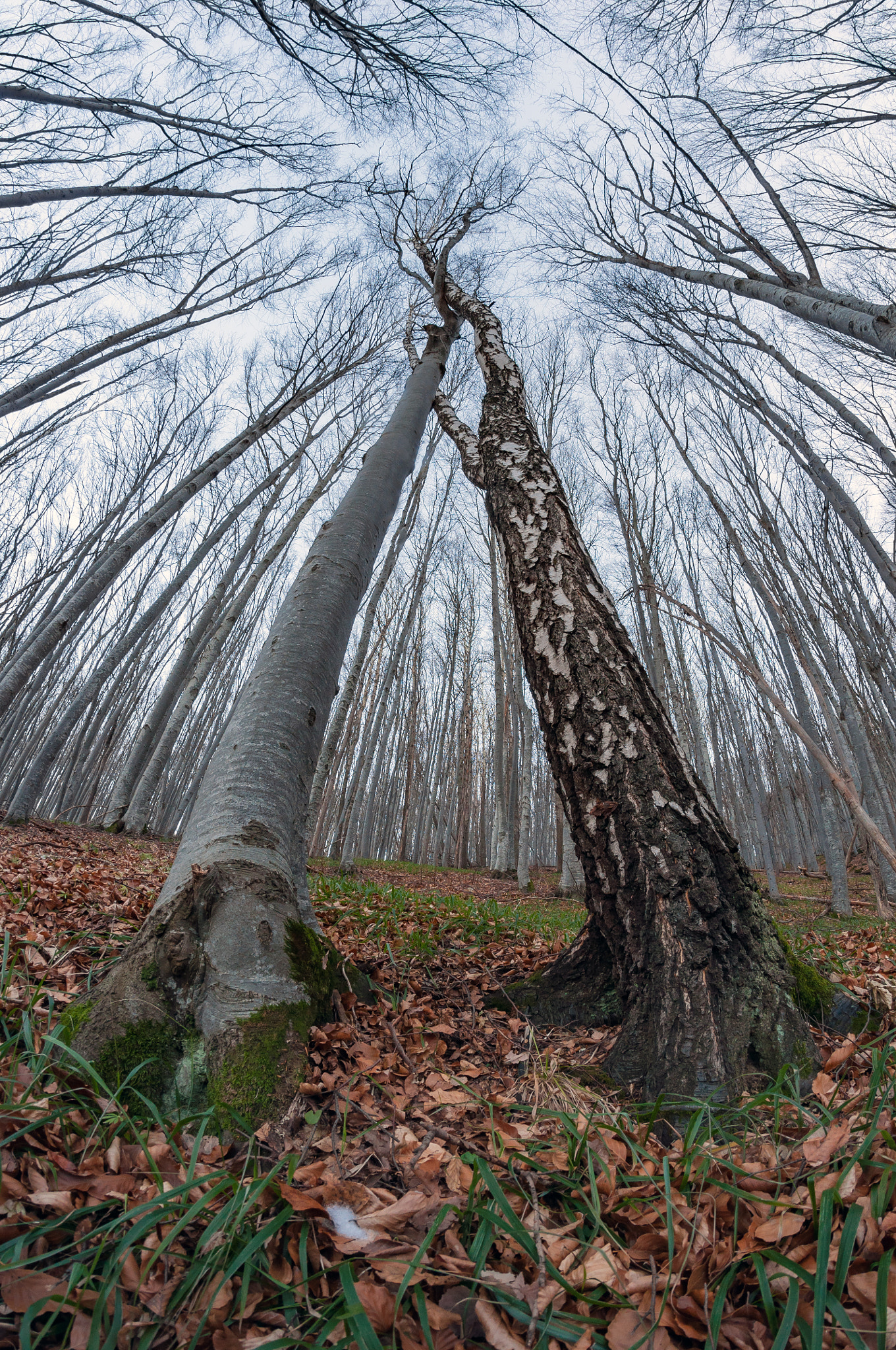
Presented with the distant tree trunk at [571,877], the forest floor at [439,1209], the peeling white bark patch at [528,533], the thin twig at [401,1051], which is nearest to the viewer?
the forest floor at [439,1209]

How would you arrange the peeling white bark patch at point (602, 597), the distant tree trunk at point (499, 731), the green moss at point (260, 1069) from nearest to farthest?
the green moss at point (260, 1069) < the peeling white bark patch at point (602, 597) < the distant tree trunk at point (499, 731)

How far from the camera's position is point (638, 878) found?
1.76 m

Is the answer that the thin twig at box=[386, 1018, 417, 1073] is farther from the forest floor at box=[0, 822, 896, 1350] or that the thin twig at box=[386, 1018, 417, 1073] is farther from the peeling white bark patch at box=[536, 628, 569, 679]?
the peeling white bark patch at box=[536, 628, 569, 679]

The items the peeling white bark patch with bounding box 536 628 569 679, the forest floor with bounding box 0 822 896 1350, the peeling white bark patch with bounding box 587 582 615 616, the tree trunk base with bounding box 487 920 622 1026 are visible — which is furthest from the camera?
the peeling white bark patch with bounding box 587 582 615 616

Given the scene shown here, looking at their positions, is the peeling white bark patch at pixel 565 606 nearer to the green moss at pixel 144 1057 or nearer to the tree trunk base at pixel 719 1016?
the tree trunk base at pixel 719 1016

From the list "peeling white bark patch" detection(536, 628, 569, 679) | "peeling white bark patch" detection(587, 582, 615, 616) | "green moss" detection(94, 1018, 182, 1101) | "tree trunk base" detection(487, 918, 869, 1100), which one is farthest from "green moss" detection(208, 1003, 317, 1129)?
"peeling white bark patch" detection(587, 582, 615, 616)

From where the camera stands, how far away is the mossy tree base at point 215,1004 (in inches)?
53.3

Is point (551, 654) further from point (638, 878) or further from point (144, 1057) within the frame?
point (144, 1057)

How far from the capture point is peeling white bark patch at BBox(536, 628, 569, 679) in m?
2.09

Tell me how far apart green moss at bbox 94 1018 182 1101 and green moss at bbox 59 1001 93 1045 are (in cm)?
12

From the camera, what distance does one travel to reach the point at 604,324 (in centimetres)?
770

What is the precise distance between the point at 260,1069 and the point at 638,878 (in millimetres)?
1238

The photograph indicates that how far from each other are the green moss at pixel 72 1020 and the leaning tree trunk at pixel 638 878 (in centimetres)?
154

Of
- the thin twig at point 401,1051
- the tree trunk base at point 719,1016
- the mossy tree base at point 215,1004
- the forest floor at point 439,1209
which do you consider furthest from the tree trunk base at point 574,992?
the mossy tree base at point 215,1004
